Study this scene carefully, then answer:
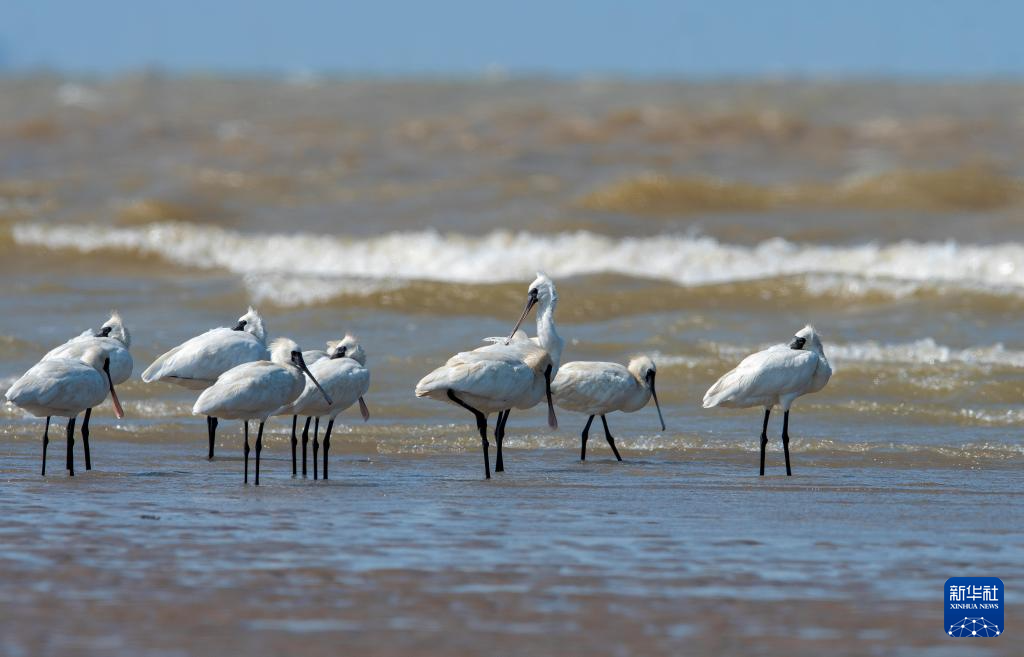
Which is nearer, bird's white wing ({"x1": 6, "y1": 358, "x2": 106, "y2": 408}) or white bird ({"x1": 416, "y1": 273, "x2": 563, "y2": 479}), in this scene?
bird's white wing ({"x1": 6, "y1": 358, "x2": 106, "y2": 408})

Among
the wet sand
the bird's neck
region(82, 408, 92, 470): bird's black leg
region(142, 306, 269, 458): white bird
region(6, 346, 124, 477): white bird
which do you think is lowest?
Result: the wet sand

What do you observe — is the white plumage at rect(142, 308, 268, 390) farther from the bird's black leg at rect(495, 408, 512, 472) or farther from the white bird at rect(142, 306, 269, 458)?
the bird's black leg at rect(495, 408, 512, 472)

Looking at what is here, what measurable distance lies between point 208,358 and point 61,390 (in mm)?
1607

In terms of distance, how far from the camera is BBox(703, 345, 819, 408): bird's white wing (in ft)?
36.9

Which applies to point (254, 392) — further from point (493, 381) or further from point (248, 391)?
point (493, 381)

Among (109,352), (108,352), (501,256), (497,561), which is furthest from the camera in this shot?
(501,256)

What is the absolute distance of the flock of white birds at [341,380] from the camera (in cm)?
1040

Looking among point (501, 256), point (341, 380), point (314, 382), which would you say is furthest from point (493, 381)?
point (501, 256)

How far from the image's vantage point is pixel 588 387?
1200 cm

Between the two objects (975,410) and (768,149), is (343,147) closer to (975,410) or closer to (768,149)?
(768,149)

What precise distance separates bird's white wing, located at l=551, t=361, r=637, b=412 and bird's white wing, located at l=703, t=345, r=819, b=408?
0.95 metres

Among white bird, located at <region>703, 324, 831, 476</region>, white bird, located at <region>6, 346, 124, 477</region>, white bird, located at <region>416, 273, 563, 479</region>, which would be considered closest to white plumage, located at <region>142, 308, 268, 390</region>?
white bird, located at <region>6, 346, 124, 477</region>

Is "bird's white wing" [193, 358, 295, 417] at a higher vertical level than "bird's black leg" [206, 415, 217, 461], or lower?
higher

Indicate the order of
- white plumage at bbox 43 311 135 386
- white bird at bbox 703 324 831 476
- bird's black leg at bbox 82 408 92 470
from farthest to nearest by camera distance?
white plumage at bbox 43 311 135 386, white bird at bbox 703 324 831 476, bird's black leg at bbox 82 408 92 470
